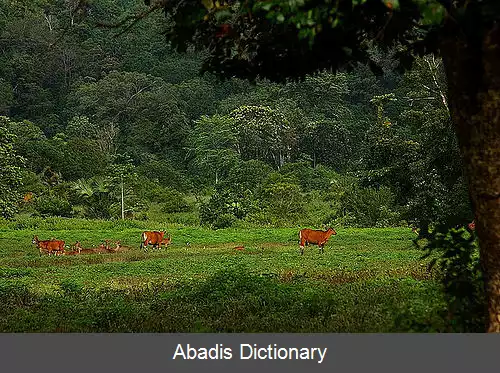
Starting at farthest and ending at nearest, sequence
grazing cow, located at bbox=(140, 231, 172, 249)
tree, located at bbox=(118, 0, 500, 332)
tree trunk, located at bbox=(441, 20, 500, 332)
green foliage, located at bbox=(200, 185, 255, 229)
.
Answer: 1. green foliage, located at bbox=(200, 185, 255, 229)
2. grazing cow, located at bbox=(140, 231, 172, 249)
3. tree trunk, located at bbox=(441, 20, 500, 332)
4. tree, located at bbox=(118, 0, 500, 332)

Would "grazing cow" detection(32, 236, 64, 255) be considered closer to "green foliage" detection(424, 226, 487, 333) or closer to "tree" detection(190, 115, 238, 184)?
"tree" detection(190, 115, 238, 184)

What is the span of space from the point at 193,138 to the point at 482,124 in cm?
2005

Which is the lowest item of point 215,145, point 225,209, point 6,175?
point 225,209

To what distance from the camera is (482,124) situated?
350 cm

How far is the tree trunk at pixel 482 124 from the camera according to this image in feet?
11.4

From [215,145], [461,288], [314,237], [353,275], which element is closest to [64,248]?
[314,237]

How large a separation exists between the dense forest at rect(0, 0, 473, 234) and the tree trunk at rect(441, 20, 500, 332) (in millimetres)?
6872

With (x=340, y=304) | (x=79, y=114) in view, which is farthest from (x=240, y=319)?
(x=79, y=114)

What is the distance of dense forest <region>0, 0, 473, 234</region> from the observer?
12289 mm

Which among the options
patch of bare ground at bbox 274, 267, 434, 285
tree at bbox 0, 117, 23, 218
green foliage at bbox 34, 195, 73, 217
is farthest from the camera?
green foliage at bbox 34, 195, 73, 217

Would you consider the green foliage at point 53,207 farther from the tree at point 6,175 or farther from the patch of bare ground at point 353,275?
the patch of bare ground at point 353,275

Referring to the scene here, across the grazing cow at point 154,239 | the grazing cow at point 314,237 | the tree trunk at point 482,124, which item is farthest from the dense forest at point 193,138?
the tree trunk at point 482,124

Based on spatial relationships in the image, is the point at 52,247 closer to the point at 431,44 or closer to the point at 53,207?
the point at 53,207

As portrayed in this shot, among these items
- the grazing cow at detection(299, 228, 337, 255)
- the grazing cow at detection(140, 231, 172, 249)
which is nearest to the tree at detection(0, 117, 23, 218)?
the grazing cow at detection(140, 231, 172, 249)
